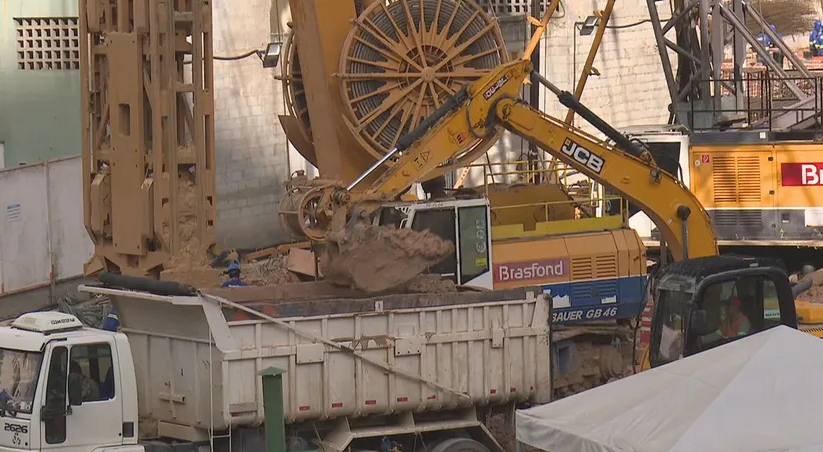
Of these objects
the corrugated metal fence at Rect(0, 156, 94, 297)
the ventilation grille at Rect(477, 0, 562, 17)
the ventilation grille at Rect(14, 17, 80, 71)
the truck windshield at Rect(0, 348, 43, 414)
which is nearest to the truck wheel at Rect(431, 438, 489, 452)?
the truck windshield at Rect(0, 348, 43, 414)

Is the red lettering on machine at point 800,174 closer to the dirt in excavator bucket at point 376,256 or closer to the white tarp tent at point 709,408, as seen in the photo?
the dirt in excavator bucket at point 376,256

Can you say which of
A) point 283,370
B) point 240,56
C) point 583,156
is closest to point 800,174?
point 583,156

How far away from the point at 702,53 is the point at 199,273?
13.2 m

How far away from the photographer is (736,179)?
23.1 m

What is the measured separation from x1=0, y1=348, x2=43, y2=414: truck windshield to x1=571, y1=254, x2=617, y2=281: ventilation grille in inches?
308

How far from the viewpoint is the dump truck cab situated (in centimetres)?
1169

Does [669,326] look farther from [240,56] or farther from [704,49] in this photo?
[240,56]

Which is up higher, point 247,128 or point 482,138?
point 247,128

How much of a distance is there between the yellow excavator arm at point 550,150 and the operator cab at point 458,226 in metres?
0.65

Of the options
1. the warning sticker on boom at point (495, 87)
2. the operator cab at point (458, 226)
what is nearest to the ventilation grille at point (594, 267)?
the operator cab at point (458, 226)

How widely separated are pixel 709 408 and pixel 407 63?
380 inches

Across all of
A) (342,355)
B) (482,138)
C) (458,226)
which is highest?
(482,138)

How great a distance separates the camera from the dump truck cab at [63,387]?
11688 mm

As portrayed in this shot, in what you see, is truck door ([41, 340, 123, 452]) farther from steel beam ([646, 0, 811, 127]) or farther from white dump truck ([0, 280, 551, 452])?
steel beam ([646, 0, 811, 127])
